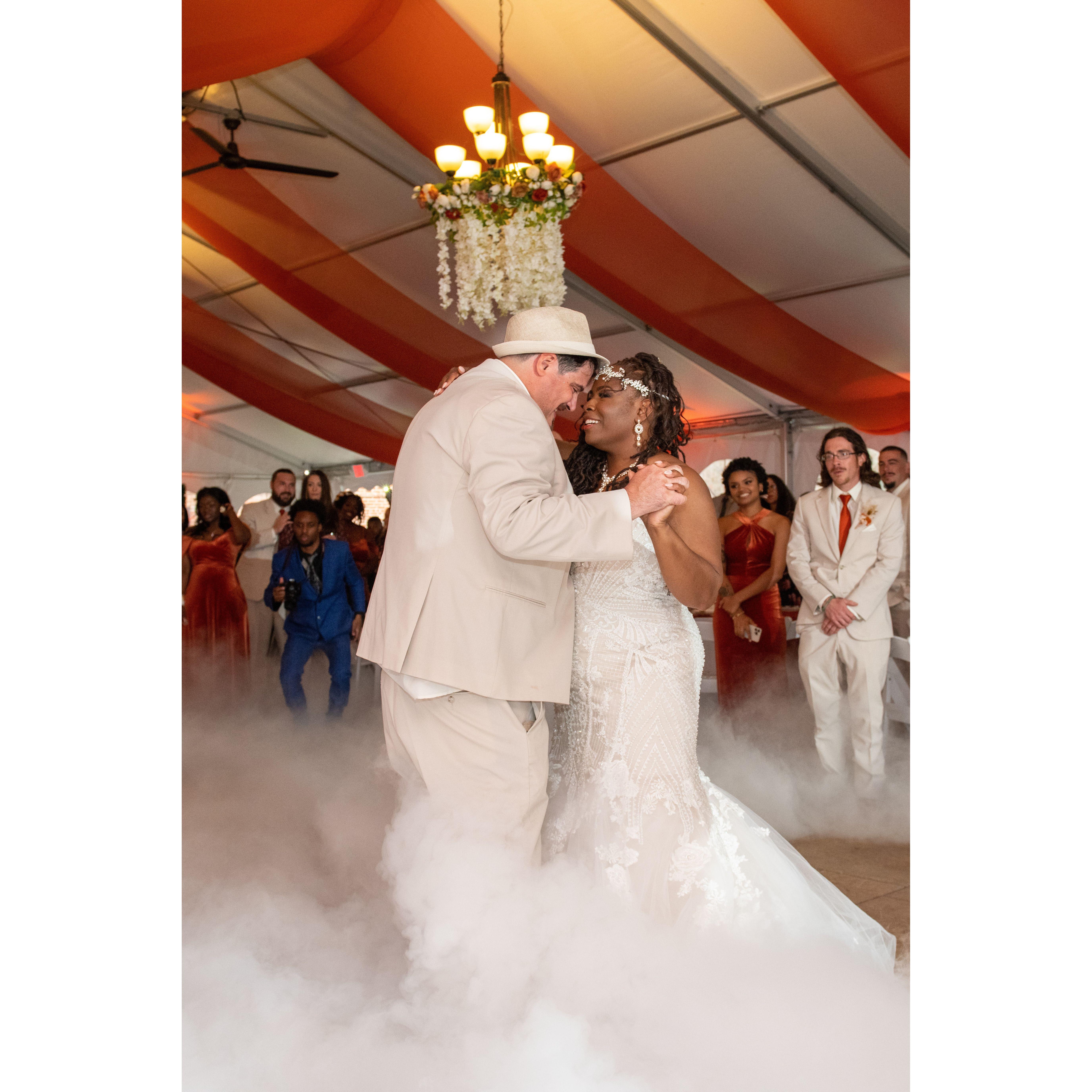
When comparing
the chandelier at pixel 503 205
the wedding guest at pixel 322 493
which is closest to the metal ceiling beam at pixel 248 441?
the wedding guest at pixel 322 493

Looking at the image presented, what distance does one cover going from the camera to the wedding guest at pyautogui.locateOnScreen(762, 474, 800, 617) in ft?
19.5

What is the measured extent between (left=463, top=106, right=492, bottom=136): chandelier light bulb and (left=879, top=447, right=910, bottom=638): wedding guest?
9.15 feet

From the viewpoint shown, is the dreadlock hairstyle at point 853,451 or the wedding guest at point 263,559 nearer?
the dreadlock hairstyle at point 853,451

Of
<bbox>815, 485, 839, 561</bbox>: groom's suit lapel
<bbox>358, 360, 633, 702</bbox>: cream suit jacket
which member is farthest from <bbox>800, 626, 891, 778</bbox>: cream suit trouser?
<bbox>358, 360, 633, 702</bbox>: cream suit jacket

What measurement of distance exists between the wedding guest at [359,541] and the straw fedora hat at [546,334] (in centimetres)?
479

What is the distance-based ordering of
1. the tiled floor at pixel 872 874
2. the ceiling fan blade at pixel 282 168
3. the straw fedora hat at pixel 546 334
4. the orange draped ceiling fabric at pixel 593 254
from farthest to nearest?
the ceiling fan blade at pixel 282 168, the orange draped ceiling fabric at pixel 593 254, the tiled floor at pixel 872 874, the straw fedora hat at pixel 546 334

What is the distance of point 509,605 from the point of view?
210 centimetres

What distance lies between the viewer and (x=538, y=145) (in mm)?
5047

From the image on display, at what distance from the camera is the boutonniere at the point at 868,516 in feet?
15.1

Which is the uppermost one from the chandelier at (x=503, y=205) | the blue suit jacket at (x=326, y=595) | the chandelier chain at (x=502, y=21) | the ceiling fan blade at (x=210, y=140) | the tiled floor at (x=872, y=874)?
the chandelier chain at (x=502, y=21)

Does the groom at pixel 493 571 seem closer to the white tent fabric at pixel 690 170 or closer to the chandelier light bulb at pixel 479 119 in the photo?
the chandelier light bulb at pixel 479 119

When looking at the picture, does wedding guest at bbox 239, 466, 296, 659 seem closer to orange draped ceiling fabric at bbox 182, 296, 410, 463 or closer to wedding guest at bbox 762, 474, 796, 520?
orange draped ceiling fabric at bbox 182, 296, 410, 463
